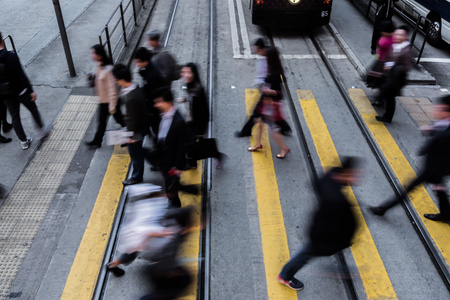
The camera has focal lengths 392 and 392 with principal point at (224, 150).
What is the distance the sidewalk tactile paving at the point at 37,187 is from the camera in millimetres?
4805

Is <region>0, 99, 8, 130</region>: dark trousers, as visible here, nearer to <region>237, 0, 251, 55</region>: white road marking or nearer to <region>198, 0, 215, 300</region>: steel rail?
<region>198, 0, 215, 300</region>: steel rail

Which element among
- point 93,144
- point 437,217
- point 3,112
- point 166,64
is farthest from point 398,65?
point 3,112

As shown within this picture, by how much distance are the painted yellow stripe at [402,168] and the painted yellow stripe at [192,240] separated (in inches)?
121

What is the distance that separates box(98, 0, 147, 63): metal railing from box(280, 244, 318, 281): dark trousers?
6246mm

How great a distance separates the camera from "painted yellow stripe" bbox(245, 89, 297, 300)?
14.9 ft

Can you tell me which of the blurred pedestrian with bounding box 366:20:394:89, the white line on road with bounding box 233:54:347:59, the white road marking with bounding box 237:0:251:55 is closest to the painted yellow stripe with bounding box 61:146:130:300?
the white line on road with bounding box 233:54:347:59

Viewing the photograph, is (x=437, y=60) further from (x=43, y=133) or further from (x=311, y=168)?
(x=43, y=133)

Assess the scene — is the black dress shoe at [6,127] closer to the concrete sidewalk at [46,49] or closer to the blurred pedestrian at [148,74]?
the concrete sidewalk at [46,49]

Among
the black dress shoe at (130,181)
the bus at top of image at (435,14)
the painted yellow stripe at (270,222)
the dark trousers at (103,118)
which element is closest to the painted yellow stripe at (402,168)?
the painted yellow stripe at (270,222)

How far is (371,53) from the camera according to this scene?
990 centimetres

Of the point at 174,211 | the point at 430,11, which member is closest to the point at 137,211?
the point at 174,211

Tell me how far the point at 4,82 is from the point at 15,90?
23 cm

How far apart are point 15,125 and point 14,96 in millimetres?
482

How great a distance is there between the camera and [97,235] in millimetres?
5055
